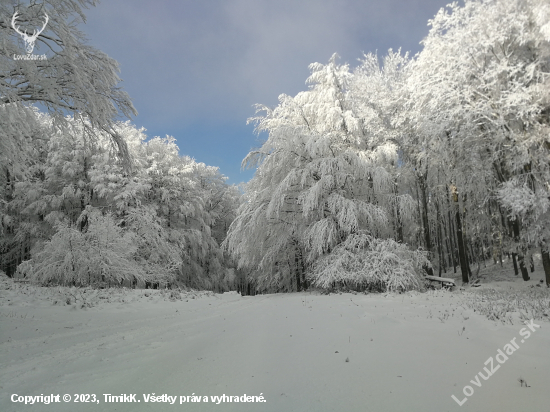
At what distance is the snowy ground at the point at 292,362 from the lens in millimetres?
2625

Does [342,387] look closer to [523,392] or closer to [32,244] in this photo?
[523,392]

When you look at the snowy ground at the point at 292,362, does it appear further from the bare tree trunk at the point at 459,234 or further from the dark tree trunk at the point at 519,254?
the bare tree trunk at the point at 459,234

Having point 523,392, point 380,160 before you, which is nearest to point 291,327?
point 523,392

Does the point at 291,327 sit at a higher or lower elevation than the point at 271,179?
lower

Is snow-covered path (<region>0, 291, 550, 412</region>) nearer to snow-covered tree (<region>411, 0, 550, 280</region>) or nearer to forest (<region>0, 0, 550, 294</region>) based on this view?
forest (<region>0, 0, 550, 294</region>)

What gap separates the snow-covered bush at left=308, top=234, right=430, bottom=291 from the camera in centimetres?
1082

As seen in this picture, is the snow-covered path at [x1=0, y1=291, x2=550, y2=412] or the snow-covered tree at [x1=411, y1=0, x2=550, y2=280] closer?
the snow-covered path at [x1=0, y1=291, x2=550, y2=412]

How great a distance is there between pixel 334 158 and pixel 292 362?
1041cm

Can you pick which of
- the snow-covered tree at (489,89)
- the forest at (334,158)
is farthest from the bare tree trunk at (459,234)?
the snow-covered tree at (489,89)

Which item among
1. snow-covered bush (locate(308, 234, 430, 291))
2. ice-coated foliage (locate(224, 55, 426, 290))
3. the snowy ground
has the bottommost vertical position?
the snowy ground

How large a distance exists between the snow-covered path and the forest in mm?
4296

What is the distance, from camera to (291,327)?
5.23m

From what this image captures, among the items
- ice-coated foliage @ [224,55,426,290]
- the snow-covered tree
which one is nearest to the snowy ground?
ice-coated foliage @ [224,55,426,290]

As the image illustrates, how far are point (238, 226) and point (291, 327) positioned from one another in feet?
29.5
